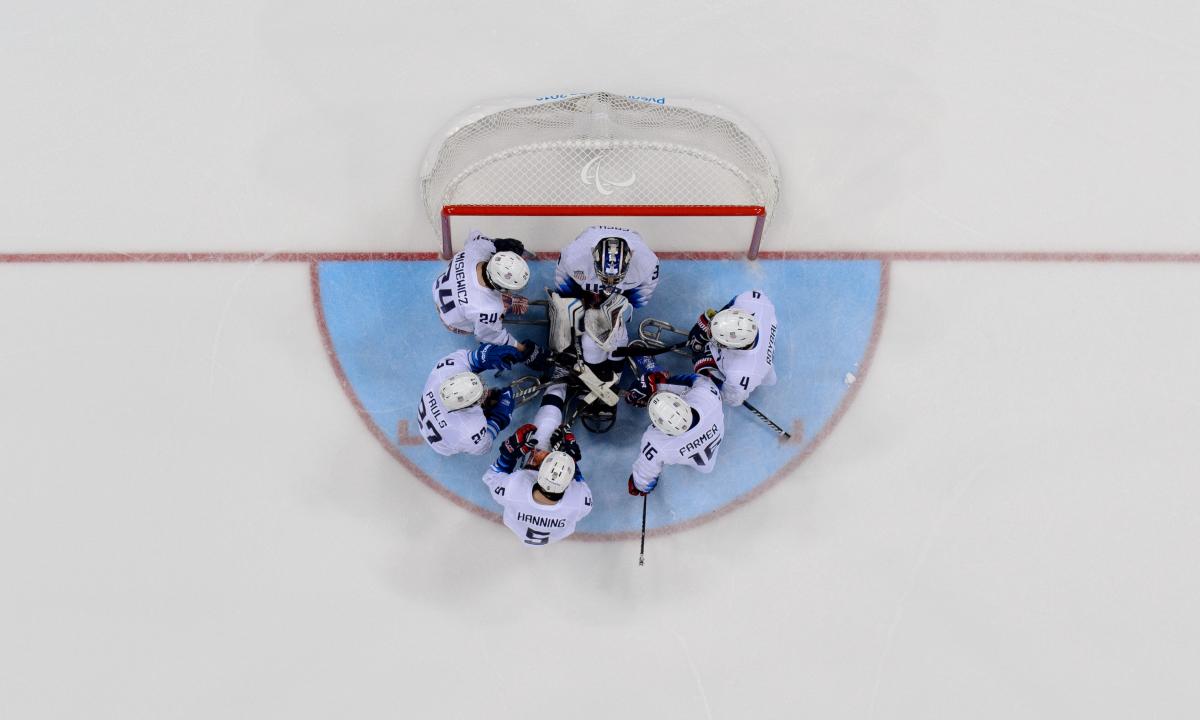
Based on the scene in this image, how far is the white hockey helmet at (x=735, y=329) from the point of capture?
678cm

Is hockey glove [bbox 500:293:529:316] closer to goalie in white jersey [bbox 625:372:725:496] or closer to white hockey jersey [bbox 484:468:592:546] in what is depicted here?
goalie in white jersey [bbox 625:372:725:496]

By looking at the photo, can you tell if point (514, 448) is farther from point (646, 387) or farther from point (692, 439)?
point (692, 439)

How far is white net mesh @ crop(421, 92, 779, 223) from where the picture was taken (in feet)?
26.5

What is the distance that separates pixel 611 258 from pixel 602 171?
1547 mm

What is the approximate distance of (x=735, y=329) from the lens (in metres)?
6.78

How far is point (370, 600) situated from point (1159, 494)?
7048 mm

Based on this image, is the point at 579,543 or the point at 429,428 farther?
the point at 579,543

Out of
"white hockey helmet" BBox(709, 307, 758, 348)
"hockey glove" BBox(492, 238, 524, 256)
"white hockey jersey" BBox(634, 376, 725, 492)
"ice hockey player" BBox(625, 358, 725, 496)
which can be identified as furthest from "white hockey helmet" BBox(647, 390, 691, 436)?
"hockey glove" BBox(492, 238, 524, 256)

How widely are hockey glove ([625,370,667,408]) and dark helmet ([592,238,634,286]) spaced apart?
34.9 inches

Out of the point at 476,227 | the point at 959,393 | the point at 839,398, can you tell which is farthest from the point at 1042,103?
the point at 476,227

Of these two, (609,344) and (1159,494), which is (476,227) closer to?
(609,344)

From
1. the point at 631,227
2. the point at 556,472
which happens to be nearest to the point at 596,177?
the point at 631,227

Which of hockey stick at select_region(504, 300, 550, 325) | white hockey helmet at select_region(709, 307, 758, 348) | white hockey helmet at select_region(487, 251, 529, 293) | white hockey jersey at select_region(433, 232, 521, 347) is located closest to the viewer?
white hockey helmet at select_region(709, 307, 758, 348)

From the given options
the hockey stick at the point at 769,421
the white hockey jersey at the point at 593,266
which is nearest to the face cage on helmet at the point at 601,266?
the white hockey jersey at the point at 593,266
